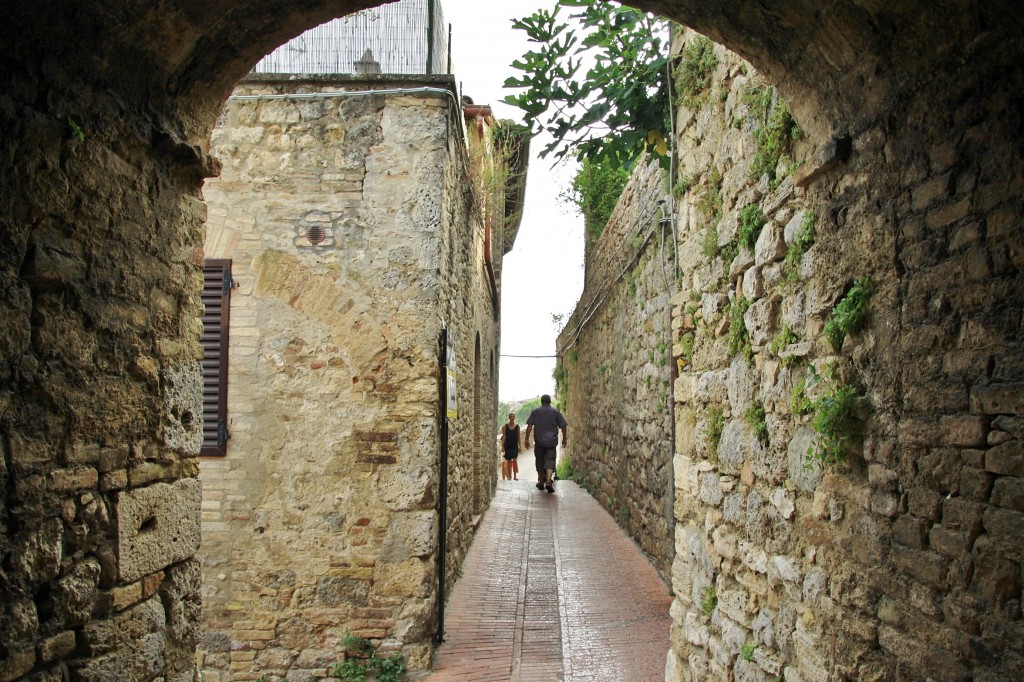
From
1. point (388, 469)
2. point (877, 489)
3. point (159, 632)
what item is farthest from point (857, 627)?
point (388, 469)

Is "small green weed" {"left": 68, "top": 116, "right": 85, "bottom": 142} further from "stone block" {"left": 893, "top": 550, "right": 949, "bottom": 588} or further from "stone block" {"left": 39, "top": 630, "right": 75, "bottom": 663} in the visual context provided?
"stone block" {"left": 893, "top": 550, "right": 949, "bottom": 588}

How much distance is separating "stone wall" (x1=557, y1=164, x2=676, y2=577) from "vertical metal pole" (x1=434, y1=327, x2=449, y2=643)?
203cm

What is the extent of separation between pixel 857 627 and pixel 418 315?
3.73m

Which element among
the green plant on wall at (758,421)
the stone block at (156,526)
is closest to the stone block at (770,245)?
the green plant on wall at (758,421)

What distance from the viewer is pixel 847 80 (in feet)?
7.82

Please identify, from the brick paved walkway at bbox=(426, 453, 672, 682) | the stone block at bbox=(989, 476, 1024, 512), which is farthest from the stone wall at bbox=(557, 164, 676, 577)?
the stone block at bbox=(989, 476, 1024, 512)

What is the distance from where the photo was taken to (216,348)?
220 inches

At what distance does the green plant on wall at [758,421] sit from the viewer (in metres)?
3.15

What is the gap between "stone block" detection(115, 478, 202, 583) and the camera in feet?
7.43

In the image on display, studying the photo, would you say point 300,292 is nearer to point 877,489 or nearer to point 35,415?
point 35,415

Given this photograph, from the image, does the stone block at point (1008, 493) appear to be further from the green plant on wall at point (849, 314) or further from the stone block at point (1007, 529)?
the green plant on wall at point (849, 314)

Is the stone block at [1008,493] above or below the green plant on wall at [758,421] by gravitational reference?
below

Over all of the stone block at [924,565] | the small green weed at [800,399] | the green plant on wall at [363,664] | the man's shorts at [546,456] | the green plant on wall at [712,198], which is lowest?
the green plant on wall at [363,664]

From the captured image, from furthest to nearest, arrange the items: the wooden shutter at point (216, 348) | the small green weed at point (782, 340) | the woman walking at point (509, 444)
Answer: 1. the woman walking at point (509, 444)
2. the wooden shutter at point (216, 348)
3. the small green weed at point (782, 340)
